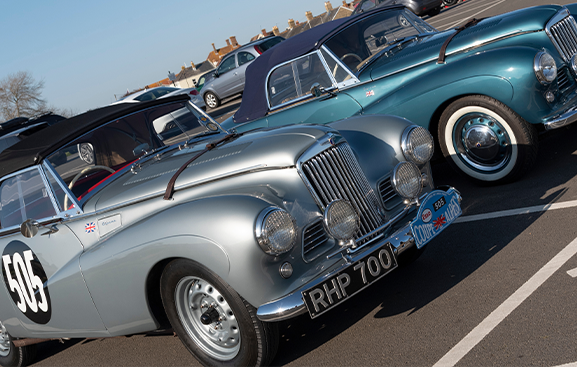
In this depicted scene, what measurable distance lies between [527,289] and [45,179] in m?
3.50

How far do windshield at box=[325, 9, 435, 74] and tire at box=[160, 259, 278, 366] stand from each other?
3600 mm

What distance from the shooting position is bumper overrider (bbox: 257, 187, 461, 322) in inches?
115

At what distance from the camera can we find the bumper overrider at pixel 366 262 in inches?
115

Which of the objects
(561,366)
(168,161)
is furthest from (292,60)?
(561,366)

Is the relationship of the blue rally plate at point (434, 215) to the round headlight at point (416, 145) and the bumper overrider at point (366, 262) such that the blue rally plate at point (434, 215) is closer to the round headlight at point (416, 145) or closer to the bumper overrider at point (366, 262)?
the bumper overrider at point (366, 262)

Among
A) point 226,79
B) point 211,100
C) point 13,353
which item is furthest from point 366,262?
point 211,100

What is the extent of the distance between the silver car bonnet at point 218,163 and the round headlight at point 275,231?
1.60 ft

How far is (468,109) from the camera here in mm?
4961

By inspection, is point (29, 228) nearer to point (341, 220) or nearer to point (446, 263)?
point (341, 220)

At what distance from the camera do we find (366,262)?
3162 millimetres

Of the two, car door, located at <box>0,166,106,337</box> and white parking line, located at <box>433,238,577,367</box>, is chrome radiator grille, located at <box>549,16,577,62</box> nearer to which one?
white parking line, located at <box>433,238,577,367</box>

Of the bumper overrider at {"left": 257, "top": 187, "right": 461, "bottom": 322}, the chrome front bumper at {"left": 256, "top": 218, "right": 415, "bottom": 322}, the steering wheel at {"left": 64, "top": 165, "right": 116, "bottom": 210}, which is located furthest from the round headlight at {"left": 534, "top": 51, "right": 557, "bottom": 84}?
the steering wheel at {"left": 64, "top": 165, "right": 116, "bottom": 210}

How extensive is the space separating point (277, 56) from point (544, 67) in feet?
10.2

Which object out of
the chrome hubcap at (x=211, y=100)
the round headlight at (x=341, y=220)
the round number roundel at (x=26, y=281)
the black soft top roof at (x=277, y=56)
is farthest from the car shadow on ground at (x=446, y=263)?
the chrome hubcap at (x=211, y=100)
